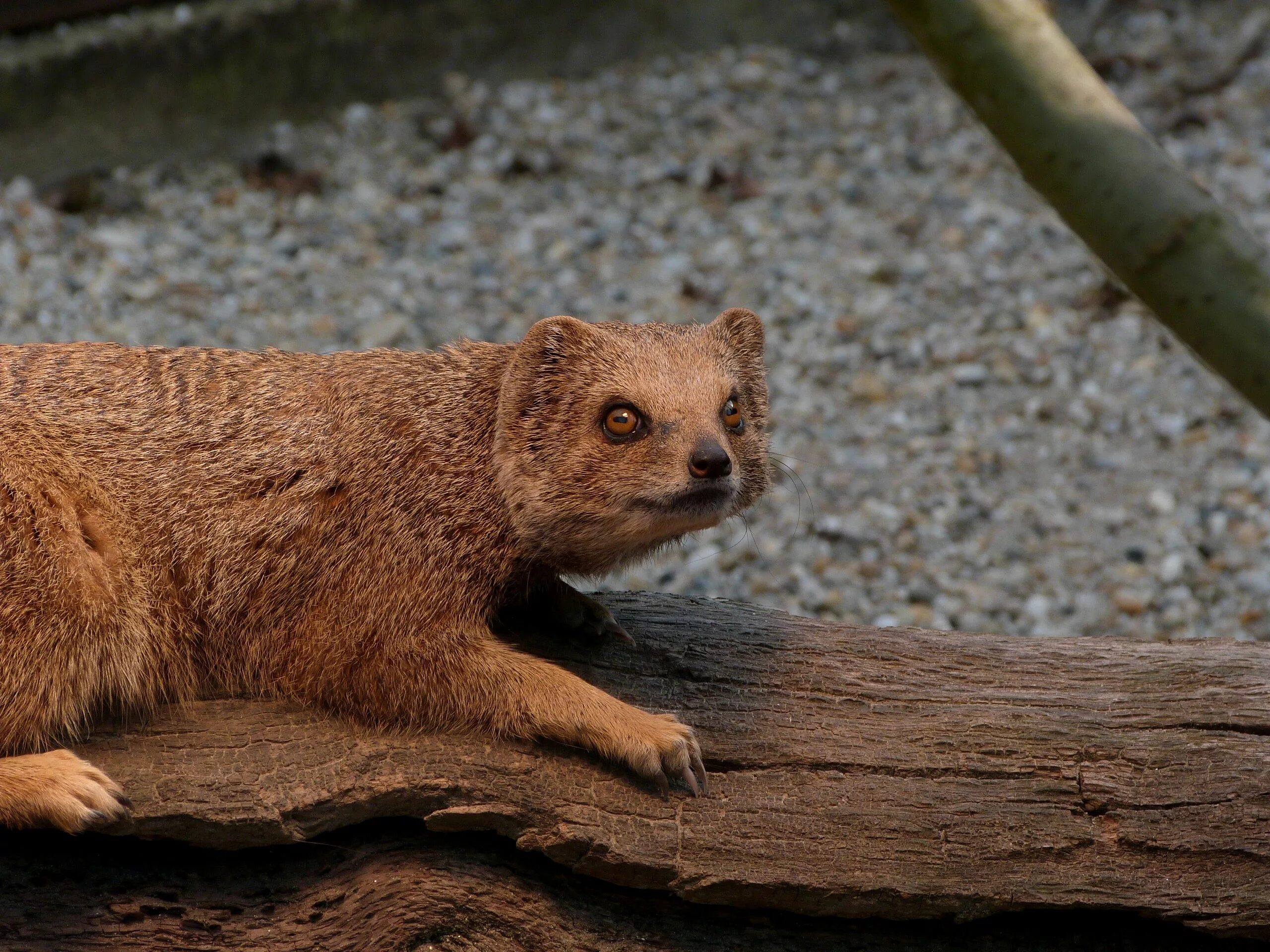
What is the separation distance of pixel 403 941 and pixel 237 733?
0.81 meters

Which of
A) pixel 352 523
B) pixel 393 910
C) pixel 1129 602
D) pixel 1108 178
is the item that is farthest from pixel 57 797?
pixel 1129 602

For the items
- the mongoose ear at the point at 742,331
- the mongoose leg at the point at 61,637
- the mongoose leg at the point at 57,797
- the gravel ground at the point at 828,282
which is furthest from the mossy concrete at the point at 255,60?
the mongoose leg at the point at 57,797

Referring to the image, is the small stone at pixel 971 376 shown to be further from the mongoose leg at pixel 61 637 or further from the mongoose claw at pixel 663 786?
the mongoose leg at pixel 61 637

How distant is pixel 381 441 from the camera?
4.32 metres

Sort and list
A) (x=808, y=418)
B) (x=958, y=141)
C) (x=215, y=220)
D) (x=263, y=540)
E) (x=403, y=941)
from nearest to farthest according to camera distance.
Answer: (x=403, y=941), (x=263, y=540), (x=808, y=418), (x=215, y=220), (x=958, y=141)

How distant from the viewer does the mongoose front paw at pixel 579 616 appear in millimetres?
4434

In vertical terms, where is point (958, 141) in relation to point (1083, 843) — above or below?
above

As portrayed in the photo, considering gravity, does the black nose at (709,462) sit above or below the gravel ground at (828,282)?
below

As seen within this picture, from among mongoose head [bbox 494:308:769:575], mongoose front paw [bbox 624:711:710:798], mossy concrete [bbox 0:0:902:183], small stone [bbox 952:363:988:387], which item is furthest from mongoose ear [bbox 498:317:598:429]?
mossy concrete [bbox 0:0:902:183]

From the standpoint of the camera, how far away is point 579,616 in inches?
174

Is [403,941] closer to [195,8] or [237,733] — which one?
[237,733]

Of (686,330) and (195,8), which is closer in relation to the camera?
(686,330)

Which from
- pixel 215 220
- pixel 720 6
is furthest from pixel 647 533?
pixel 720 6

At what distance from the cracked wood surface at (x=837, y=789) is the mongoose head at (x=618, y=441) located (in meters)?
0.57
